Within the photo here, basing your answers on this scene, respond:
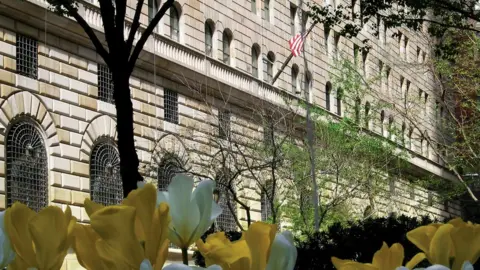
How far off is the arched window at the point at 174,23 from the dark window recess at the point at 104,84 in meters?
3.90

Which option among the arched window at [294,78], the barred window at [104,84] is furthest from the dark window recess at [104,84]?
the arched window at [294,78]

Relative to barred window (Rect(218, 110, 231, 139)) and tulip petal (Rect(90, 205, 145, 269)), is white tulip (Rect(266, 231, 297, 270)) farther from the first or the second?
barred window (Rect(218, 110, 231, 139))

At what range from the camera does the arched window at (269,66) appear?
37906mm

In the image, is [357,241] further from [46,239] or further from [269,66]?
[269,66]

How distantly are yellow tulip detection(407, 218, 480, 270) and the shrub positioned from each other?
784 centimetres

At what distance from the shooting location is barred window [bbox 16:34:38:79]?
24.7 m

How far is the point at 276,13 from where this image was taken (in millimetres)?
38812

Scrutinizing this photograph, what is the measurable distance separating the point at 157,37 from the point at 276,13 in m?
10.1

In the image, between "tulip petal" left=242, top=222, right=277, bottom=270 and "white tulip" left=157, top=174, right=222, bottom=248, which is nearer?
"tulip petal" left=242, top=222, right=277, bottom=270

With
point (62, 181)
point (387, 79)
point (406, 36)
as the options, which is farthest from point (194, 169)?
point (406, 36)

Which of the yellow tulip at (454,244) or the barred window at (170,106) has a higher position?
the barred window at (170,106)

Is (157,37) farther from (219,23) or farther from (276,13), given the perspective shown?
(276,13)

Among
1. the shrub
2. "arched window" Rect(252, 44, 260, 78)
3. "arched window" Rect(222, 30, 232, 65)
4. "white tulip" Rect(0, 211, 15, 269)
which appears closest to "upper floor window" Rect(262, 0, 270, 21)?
"arched window" Rect(252, 44, 260, 78)

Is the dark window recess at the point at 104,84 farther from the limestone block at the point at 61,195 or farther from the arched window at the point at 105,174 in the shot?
the limestone block at the point at 61,195
